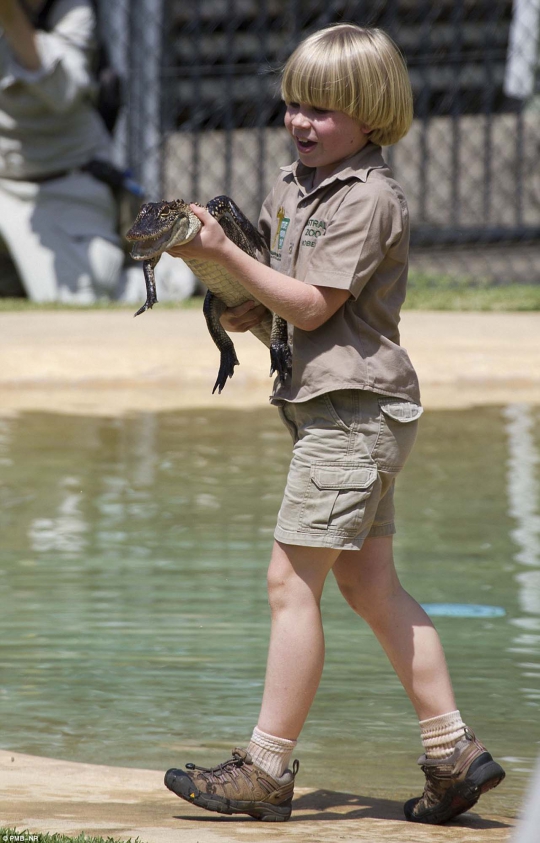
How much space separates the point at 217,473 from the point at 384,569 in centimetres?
203

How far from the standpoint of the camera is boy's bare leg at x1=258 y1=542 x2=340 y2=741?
6.52 ft

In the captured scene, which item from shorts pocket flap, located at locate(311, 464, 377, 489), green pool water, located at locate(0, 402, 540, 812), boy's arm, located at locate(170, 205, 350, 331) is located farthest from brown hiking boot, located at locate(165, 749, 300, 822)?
boy's arm, located at locate(170, 205, 350, 331)

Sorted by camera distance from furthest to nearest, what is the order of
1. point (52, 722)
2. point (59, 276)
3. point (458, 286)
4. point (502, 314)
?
point (458, 286)
point (59, 276)
point (502, 314)
point (52, 722)

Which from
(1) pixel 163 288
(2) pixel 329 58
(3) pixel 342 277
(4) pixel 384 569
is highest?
(2) pixel 329 58

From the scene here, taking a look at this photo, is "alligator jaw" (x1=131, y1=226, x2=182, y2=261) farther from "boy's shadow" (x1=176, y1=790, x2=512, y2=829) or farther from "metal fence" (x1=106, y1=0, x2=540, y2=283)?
"metal fence" (x1=106, y1=0, x2=540, y2=283)

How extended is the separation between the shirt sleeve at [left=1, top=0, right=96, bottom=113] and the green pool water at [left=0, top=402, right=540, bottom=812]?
3.31 m

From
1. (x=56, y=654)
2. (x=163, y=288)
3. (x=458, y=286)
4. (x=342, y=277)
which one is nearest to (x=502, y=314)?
(x=458, y=286)

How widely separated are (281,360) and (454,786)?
2.30 ft

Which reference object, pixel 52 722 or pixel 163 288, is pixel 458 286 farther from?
pixel 52 722

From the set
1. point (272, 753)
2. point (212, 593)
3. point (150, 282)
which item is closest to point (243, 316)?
point (150, 282)

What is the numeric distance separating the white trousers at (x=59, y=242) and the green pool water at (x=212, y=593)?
3.10 m

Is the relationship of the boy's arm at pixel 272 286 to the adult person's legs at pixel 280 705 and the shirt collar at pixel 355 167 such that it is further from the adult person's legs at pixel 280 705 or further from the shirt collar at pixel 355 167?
the adult person's legs at pixel 280 705

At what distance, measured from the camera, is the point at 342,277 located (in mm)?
1959

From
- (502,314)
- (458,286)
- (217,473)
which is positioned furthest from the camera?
(458,286)
